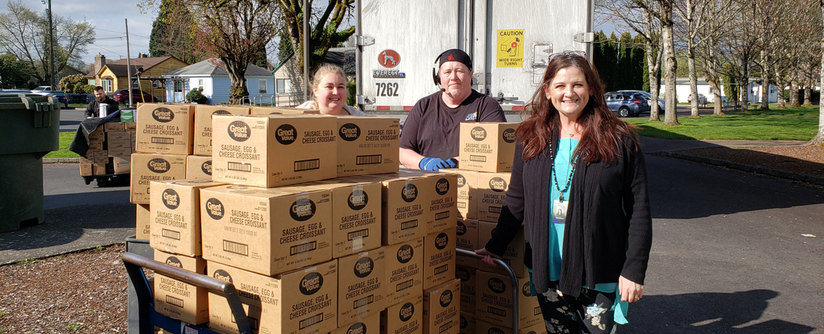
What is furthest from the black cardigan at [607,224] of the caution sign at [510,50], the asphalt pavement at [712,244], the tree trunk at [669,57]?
the tree trunk at [669,57]

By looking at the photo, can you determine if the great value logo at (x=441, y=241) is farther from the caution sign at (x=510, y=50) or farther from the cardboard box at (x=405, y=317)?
the caution sign at (x=510, y=50)

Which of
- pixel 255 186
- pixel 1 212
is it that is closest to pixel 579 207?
pixel 255 186

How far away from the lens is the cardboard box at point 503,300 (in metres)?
3.40

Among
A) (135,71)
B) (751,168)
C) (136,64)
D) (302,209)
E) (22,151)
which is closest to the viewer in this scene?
(302,209)

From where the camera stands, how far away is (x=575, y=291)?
2578 mm

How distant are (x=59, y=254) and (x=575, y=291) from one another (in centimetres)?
529

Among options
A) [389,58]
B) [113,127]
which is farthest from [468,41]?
[113,127]

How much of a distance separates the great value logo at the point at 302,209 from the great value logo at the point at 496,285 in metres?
1.44

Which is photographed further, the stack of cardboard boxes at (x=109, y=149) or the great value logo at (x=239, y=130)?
the stack of cardboard boxes at (x=109, y=149)

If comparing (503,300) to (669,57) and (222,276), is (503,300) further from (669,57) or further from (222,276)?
(669,57)

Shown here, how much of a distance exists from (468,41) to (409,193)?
4829mm

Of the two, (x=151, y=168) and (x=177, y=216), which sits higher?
(x=151, y=168)

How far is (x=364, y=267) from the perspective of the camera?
2.69 m

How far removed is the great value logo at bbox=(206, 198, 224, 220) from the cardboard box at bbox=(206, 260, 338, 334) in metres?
0.22
